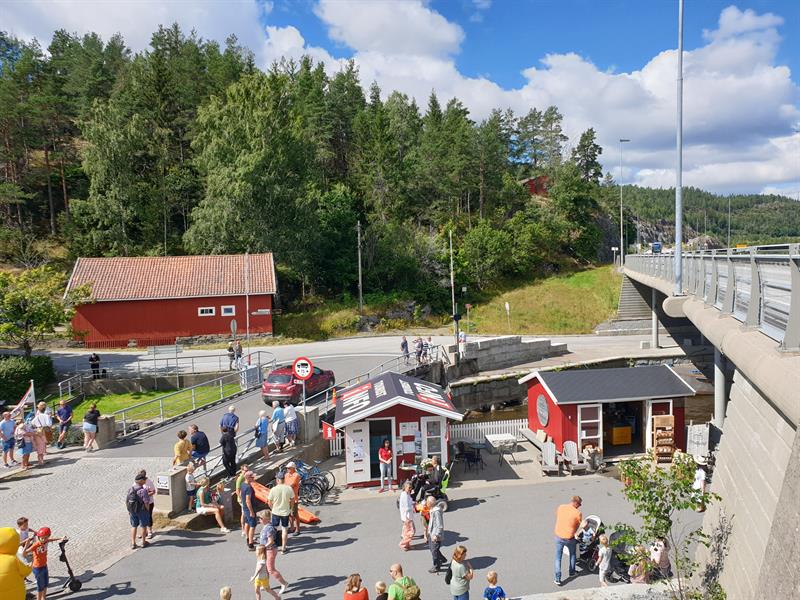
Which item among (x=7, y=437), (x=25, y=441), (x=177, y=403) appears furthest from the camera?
(x=177, y=403)

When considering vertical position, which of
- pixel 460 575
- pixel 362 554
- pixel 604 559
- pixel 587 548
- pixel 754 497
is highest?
pixel 754 497

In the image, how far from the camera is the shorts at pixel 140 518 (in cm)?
1084

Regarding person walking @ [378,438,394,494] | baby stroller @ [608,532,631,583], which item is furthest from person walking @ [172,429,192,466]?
baby stroller @ [608,532,631,583]

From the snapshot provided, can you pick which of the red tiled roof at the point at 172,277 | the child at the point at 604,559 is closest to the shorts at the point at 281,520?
the child at the point at 604,559

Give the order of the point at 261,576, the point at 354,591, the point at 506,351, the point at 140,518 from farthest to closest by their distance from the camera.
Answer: the point at 506,351, the point at 140,518, the point at 261,576, the point at 354,591

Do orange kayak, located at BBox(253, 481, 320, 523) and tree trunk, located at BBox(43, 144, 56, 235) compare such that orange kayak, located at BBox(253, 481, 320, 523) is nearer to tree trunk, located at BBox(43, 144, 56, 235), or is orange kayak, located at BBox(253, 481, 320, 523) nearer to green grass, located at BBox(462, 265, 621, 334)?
green grass, located at BBox(462, 265, 621, 334)

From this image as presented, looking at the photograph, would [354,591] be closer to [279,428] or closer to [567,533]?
[567,533]

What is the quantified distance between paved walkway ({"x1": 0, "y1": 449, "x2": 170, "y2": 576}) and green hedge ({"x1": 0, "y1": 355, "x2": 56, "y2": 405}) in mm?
10367

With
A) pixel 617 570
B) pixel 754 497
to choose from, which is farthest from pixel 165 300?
pixel 754 497

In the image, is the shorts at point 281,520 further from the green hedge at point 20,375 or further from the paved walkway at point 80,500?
the green hedge at point 20,375

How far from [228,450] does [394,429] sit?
4.57 metres

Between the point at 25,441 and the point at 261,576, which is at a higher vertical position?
the point at 25,441

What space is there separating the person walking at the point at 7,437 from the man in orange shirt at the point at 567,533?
14635 millimetres

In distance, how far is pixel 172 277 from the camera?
3681 cm
